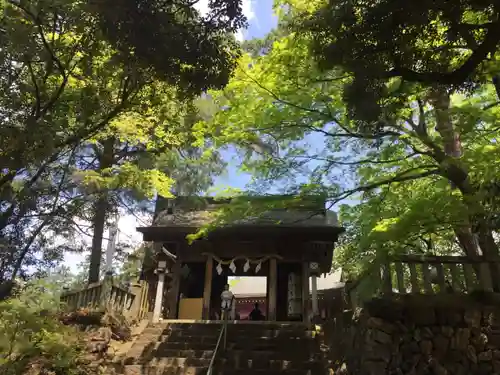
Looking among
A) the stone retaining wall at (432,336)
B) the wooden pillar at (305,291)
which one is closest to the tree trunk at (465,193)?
the stone retaining wall at (432,336)

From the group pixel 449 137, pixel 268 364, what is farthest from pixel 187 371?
pixel 449 137

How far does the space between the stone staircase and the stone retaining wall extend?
2.02 m

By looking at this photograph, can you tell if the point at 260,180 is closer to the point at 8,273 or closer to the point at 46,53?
the point at 46,53

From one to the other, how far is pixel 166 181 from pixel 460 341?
761cm

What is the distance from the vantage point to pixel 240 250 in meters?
13.9

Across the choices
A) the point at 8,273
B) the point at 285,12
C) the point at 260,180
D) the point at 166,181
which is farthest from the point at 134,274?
the point at 285,12

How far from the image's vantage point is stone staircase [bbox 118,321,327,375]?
28.4 feet

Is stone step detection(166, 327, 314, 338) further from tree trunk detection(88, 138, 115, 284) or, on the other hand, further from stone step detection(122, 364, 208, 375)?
tree trunk detection(88, 138, 115, 284)

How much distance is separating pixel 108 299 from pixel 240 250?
467 cm

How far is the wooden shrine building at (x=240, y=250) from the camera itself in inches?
499

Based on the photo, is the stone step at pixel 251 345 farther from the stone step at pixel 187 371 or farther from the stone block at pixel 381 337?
the stone block at pixel 381 337

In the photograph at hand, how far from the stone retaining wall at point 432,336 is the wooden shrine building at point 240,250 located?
17.0 ft

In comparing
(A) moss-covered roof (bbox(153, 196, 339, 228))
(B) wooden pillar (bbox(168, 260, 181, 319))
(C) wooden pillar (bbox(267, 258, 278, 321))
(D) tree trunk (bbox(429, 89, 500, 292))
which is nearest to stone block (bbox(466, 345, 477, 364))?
(D) tree trunk (bbox(429, 89, 500, 292))

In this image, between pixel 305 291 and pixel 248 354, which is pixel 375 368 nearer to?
pixel 248 354
